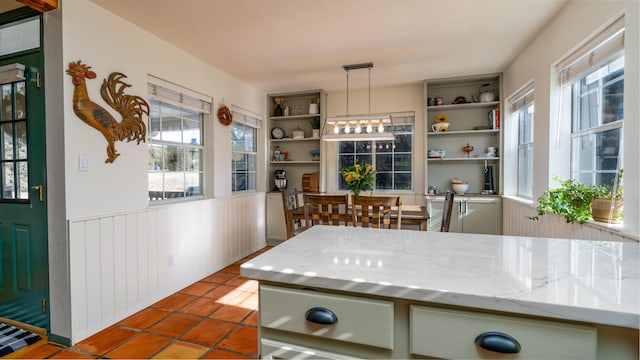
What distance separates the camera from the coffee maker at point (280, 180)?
5.07 meters

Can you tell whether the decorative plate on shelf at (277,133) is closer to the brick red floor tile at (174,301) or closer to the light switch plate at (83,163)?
the brick red floor tile at (174,301)

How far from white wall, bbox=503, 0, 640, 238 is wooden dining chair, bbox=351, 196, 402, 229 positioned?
1396 mm

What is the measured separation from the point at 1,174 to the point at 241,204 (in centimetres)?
241

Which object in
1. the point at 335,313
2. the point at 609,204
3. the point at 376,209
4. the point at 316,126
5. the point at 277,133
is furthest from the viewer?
the point at 277,133

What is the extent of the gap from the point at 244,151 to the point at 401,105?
8.40 feet

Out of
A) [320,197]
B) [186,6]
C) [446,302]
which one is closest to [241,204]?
[320,197]

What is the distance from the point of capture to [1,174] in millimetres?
2541

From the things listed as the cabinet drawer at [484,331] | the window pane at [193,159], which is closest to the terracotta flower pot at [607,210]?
the cabinet drawer at [484,331]

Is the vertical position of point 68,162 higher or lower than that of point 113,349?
higher

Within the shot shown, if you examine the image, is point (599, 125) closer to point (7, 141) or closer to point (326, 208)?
point (326, 208)

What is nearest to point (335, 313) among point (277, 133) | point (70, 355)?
point (70, 355)

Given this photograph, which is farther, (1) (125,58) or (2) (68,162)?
(1) (125,58)

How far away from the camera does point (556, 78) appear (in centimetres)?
265

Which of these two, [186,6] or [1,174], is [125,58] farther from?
[1,174]
